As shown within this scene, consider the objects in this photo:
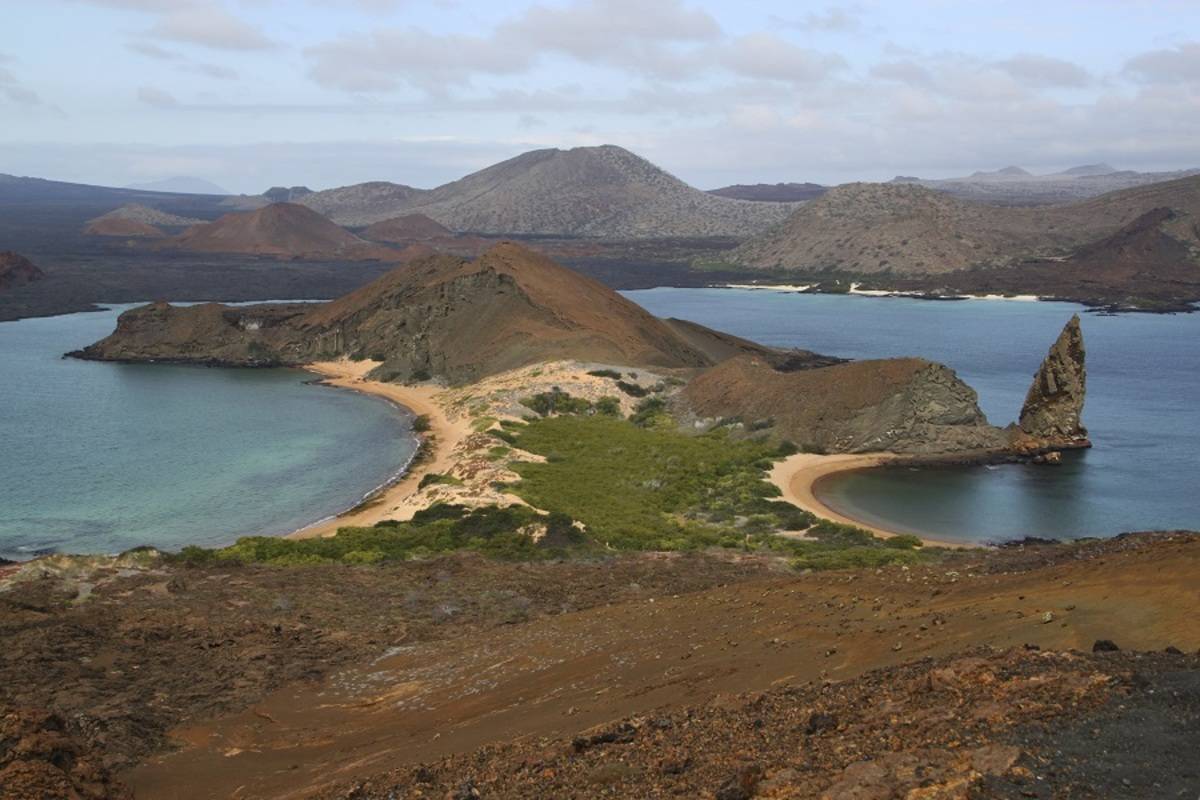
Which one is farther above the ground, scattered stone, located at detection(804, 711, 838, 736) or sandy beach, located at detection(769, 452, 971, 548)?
scattered stone, located at detection(804, 711, 838, 736)

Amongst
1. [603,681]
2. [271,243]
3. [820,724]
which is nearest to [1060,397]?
[603,681]

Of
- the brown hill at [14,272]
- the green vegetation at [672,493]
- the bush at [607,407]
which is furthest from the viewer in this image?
the brown hill at [14,272]

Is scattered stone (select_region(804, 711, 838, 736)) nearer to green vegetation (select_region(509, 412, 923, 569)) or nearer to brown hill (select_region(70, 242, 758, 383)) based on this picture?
green vegetation (select_region(509, 412, 923, 569))

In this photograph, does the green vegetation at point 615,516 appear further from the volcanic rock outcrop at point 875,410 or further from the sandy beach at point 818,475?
the volcanic rock outcrop at point 875,410

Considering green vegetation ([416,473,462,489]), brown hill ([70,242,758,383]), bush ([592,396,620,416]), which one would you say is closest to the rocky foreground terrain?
green vegetation ([416,473,462,489])

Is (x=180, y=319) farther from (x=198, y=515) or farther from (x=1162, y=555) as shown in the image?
(x=1162, y=555)

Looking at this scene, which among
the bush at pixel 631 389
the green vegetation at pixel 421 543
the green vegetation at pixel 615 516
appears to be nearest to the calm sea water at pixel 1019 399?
the green vegetation at pixel 615 516
